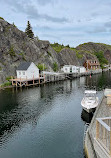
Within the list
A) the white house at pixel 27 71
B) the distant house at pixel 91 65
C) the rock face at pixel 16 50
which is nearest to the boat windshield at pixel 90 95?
the white house at pixel 27 71

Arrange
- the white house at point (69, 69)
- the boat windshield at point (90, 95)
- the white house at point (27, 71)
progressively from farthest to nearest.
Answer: the white house at point (69, 69), the white house at point (27, 71), the boat windshield at point (90, 95)

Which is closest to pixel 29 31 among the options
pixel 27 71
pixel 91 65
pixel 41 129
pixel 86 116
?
pixel 27 71

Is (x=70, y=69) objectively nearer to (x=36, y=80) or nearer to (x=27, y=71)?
(x=36, y=80)

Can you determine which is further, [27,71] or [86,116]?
[27,71]

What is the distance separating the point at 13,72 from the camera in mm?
71812

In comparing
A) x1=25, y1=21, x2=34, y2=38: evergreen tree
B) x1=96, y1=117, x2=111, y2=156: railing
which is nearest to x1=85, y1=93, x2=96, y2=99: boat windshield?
x1=96, y1=117, x2=111, y2=156: railing

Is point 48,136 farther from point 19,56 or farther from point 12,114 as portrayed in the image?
point 19,56

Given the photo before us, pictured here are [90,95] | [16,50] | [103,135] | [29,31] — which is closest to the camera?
[103,135]

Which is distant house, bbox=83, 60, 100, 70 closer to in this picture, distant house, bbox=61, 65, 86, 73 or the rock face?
distant house, bbox=61, 65, 86, 73

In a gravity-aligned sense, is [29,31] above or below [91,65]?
above

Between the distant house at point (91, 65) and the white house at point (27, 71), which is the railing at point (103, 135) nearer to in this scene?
the white house at point (27, 71)

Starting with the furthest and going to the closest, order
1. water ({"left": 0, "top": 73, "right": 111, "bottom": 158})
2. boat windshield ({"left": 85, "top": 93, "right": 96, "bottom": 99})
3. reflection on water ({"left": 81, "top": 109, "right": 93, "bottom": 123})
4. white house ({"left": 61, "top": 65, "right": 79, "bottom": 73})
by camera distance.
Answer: white house ({"left": 61, "top": 65, "right": 79, "bottom": 73}) → boat windshield ({"left": 85, "top": 93, "right": 96, "bottom": 99}) → reflection on water ({"left": 81, "top": 109, "right": 93, "bottom": 123}) → water ({"left": 0, "top": 73, "right": 111, "bottom": 158})

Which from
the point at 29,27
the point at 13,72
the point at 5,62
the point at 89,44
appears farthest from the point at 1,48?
the point at 89,44

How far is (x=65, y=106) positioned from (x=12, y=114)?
41.8 ft
